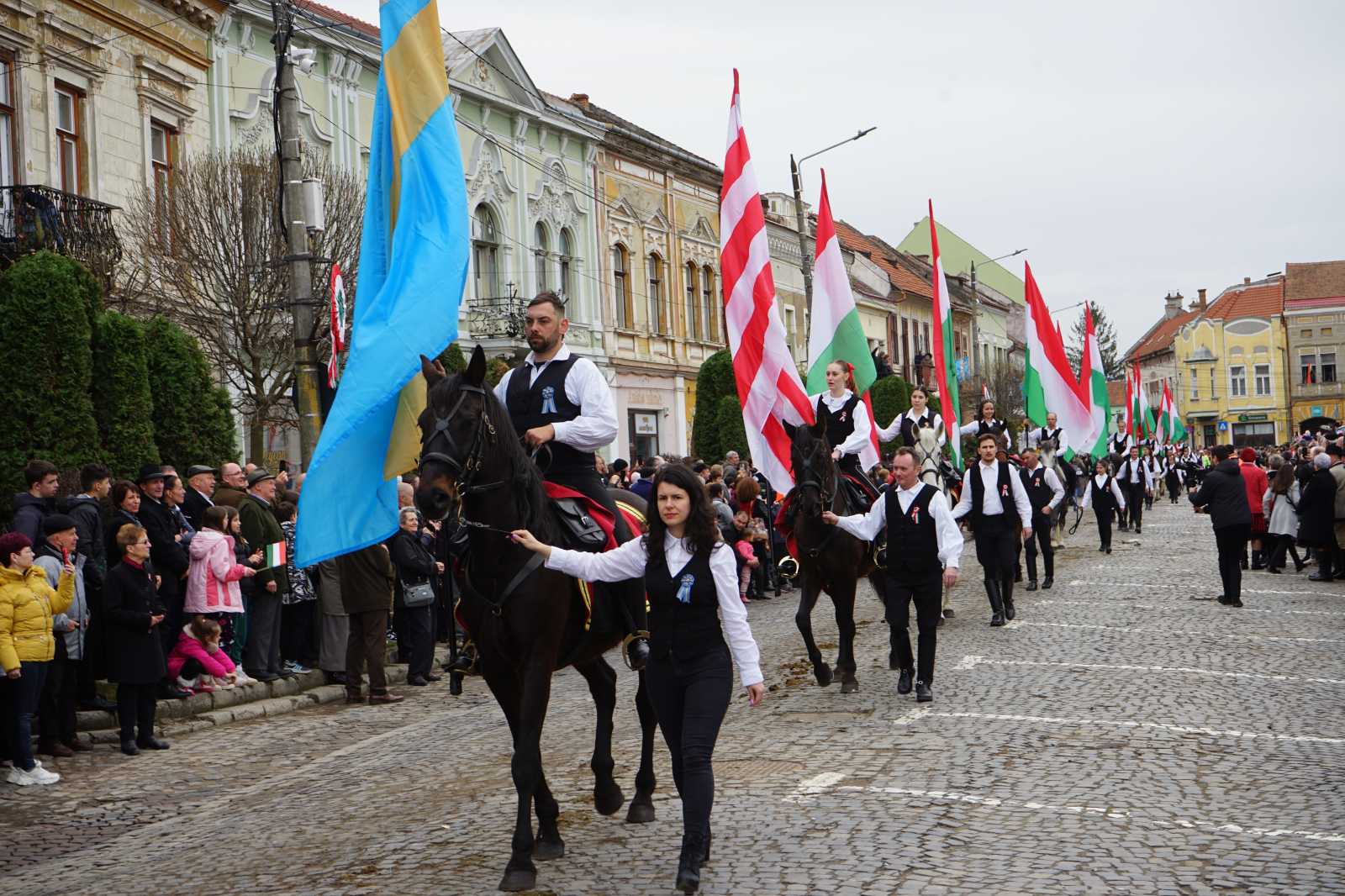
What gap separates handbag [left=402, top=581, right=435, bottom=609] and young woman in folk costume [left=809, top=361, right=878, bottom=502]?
13.6ft

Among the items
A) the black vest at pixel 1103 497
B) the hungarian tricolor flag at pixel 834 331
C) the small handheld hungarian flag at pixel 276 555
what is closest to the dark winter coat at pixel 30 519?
the small handheld hungarian flag at pixel 276 555

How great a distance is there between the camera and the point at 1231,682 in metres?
11.7

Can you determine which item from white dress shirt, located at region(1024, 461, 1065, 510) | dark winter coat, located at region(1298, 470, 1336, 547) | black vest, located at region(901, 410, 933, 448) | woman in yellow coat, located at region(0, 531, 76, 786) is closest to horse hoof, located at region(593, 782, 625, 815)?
woman in yellow coat, located at region(0, 531, 76, 786)

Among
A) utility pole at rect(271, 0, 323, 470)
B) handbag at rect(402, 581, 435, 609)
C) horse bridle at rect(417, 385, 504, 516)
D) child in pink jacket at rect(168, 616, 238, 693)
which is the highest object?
utility pole at rect(271, 0, 323, 470)

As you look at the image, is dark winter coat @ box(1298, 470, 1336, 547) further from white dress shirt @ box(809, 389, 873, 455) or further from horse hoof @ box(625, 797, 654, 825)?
horse hoof @ box(625, 797, 654, 825)

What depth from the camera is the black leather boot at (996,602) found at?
50.3 feet

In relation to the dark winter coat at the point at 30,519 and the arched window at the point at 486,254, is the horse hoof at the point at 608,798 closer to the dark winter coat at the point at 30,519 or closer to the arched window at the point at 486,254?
the dark winter coat at the point at 30,519

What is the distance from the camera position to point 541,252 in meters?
35.7

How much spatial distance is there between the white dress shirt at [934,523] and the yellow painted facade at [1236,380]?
305 feet

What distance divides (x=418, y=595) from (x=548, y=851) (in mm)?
7227

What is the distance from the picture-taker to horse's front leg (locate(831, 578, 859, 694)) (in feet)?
37.4

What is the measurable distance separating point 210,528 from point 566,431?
6.34m

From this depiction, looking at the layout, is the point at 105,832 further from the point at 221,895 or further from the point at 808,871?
the point at 808,871

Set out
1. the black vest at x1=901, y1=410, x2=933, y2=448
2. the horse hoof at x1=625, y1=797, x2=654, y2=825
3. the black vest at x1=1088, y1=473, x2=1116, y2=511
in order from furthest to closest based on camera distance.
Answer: the black vest at x1=1088, y1=473, x2=1116, y2=511
the black vest at x1=901, y1=410, x2=933, y2=448
the horse hoof at x1=625, y1=797, x2=654, y2=825
